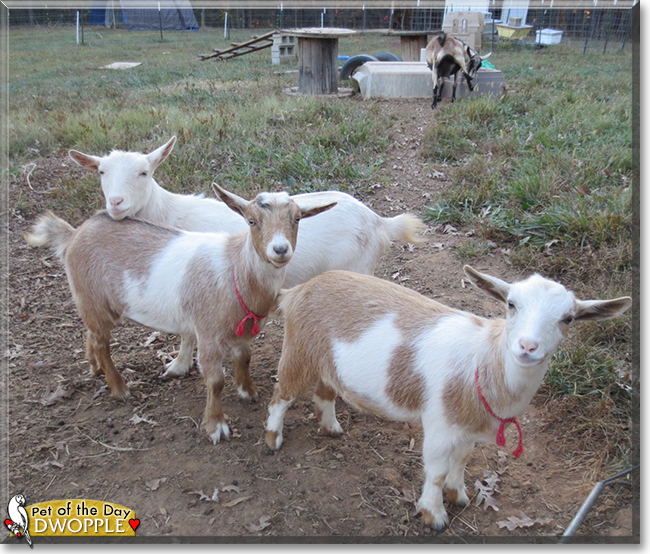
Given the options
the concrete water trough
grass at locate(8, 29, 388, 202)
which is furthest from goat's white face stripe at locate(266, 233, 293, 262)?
the concrete water trough

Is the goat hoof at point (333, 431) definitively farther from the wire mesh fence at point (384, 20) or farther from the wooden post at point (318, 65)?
the wire mesh fence at point (384, 20)

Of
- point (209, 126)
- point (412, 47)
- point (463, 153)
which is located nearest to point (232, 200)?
point (463, 153)

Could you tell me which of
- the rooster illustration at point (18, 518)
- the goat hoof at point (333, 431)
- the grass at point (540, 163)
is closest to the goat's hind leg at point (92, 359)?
the rooster illustration at point (18, 518)

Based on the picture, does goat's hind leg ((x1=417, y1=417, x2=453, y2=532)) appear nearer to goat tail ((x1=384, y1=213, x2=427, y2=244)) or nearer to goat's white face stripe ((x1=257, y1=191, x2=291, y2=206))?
goat's white face stripe ((x1=257, y1=191, x2=291, y2=206))

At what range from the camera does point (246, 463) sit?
3.42 meters

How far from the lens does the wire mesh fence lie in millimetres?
20094

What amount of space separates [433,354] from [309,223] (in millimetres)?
1647

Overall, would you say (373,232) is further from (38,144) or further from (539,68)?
(539,68)

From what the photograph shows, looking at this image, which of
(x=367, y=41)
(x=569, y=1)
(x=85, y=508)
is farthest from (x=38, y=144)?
(x=569, y=1)

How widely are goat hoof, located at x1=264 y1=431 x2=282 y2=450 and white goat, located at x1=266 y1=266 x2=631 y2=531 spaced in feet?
0.66

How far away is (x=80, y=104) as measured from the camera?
35.7 feet

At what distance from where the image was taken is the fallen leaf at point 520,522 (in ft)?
9.73

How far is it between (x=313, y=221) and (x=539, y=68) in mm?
13727

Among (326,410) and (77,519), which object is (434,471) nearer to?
(326,410)
